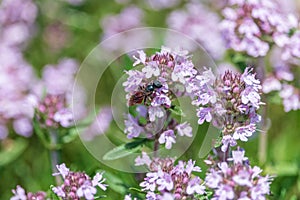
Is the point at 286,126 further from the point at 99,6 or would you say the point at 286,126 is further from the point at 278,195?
the point at 99,6

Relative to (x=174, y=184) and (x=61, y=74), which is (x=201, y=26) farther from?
(x=174, y=184)

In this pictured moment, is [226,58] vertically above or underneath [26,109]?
above

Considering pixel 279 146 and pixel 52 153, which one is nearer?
pixel 52 153

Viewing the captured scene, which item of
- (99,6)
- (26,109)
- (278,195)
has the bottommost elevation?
(278,195)

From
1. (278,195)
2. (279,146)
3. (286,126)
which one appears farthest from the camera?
(286,126)

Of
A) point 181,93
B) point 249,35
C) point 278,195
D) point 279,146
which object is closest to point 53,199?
point 181,93

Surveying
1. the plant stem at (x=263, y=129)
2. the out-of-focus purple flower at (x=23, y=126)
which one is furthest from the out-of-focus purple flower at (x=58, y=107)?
the plant stem at (x=263, y=129)

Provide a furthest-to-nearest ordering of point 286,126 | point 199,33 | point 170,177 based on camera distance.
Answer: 1. point 199,33
2. point 286,126
3. point 170,177

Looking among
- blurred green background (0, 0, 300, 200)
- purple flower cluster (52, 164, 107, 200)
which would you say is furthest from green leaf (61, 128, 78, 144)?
purple flower cluster (52, 164, 107, 200)
